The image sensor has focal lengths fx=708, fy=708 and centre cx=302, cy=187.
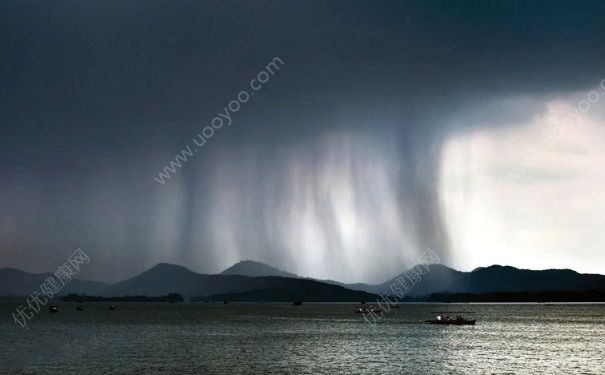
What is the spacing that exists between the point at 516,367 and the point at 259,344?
178ft

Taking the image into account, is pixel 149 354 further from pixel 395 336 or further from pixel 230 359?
pixel 395 336

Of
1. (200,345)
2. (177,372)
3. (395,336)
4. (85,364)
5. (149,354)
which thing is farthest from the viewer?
(395,336)

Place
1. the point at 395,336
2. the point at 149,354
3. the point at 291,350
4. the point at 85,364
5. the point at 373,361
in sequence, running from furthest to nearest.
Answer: the point at 395,336
the point at 291,350
the point at 149,354
the point at 373,361
the point at 85,364

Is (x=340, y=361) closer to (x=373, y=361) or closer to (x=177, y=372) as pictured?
(x=373, y=361)

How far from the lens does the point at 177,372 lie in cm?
9069

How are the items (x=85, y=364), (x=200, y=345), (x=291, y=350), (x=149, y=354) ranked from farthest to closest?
1. (x=200, y=345)
2. (x=291, y=350)
3. (x=149, y=354)
4. (x=85, y=364)

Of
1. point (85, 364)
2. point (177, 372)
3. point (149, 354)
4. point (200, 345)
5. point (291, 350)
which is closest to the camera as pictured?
point (177, 372)

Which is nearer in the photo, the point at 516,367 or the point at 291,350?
the point at 516,367

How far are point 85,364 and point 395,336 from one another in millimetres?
83408

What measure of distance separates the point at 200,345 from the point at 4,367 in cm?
4454

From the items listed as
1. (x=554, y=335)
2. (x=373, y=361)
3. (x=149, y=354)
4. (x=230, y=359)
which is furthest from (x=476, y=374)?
(x=554, y=335)

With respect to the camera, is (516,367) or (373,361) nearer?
(516,367)

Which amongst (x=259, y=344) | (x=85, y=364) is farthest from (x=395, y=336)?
(x=85, y=364)

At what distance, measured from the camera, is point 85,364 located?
99.8 metres
